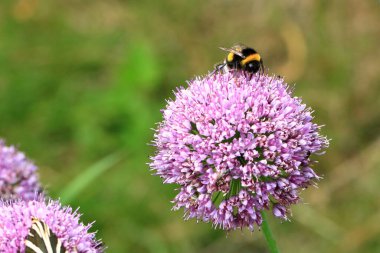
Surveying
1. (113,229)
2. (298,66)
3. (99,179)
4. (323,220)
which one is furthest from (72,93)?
(323,220)

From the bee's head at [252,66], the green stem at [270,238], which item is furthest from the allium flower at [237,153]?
the bee's head at [252,66]

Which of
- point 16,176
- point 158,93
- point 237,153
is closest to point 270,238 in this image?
point 237,153

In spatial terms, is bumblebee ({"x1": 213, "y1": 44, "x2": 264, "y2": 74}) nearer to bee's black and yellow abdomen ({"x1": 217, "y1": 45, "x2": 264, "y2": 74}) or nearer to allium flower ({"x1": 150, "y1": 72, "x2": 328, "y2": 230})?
bee's black and yellow abdomen ({"x1": 217, "y1": 45, "x2": 264, "y2": 74})

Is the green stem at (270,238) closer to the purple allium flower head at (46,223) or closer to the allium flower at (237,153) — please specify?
the allium flower at (237,153)

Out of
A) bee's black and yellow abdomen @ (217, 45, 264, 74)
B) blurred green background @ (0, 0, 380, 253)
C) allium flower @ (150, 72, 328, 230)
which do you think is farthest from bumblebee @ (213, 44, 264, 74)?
blurred green background @ (0, 0, 380, 253)

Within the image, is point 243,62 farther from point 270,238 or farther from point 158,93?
point 158,93

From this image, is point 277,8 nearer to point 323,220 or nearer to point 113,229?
point 323,220
